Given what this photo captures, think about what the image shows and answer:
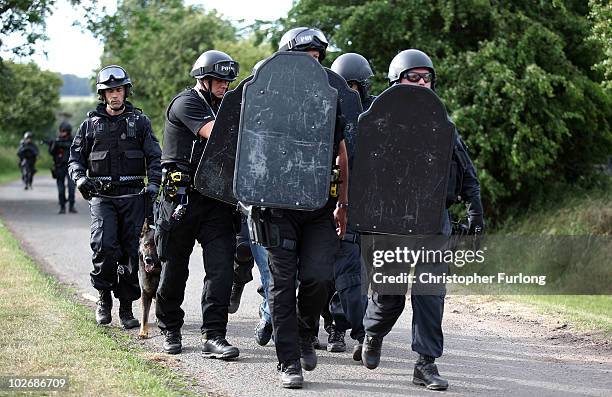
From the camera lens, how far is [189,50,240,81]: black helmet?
7.45 metres

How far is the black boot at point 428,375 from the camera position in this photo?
649cm

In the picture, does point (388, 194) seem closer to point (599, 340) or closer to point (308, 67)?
point (308, 67)

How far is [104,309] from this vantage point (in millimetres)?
8867

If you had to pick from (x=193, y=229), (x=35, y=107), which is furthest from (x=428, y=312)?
(x=35, y=107)

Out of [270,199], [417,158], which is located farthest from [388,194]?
[270,199]

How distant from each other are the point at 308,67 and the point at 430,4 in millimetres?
9750

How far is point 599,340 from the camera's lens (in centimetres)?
836

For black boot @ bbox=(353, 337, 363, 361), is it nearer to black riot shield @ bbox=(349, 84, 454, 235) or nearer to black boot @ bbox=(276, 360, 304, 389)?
black boot @ bbox=(276, 360, 304, 389)

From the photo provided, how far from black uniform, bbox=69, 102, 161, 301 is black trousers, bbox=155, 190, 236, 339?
1169 millimetres

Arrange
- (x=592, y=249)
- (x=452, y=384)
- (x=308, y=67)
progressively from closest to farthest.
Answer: (x=308, y=67), (x=452, y=384), (x=592, y=249)

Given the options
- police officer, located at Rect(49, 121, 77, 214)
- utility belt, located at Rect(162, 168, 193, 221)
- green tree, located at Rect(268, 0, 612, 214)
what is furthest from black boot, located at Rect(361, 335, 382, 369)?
police officer, located at Rect(49, 121, 77, 214)

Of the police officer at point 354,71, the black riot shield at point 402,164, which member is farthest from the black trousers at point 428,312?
the police officer at point 354,71

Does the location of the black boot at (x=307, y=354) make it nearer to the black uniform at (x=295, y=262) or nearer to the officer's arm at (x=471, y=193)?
the black uniform at (x=295, y=262)

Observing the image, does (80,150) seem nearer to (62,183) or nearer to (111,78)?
(111,78)
